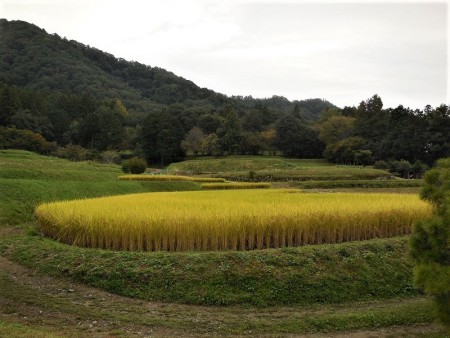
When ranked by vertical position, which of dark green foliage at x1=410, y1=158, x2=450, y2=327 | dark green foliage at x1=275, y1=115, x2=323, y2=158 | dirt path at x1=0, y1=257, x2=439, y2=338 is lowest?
dirt path at x1=0, y1=257, x2=439, y2=338

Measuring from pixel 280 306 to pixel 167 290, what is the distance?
248cm

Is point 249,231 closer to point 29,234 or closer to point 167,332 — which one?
point 167,332

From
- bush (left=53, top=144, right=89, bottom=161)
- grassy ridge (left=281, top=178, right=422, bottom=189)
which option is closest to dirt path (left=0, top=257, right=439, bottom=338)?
grassy ridge (left=281, top=178, right=422, bottom=189)

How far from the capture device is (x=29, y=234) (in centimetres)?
1338

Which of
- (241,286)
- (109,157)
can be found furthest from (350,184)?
(109,157)

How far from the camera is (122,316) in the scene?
787cm

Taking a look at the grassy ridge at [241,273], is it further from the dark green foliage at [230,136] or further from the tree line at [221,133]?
the dark green foliage at [230,136]

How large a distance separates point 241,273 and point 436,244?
4506mm

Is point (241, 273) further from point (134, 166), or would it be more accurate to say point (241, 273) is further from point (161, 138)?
point (161, 138)

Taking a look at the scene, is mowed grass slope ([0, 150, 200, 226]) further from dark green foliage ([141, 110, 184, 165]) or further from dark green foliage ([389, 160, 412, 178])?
dark green foliage ([141, 110, 184, 165])

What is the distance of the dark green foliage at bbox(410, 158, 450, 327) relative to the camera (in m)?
5.56

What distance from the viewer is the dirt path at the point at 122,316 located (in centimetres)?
728

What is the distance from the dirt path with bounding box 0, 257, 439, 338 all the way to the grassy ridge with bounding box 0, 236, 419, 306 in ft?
1.15

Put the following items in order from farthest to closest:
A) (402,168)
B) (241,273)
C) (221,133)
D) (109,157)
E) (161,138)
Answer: (221,133) → (161,138) → (109,157) → (402,168) → (241,273)
